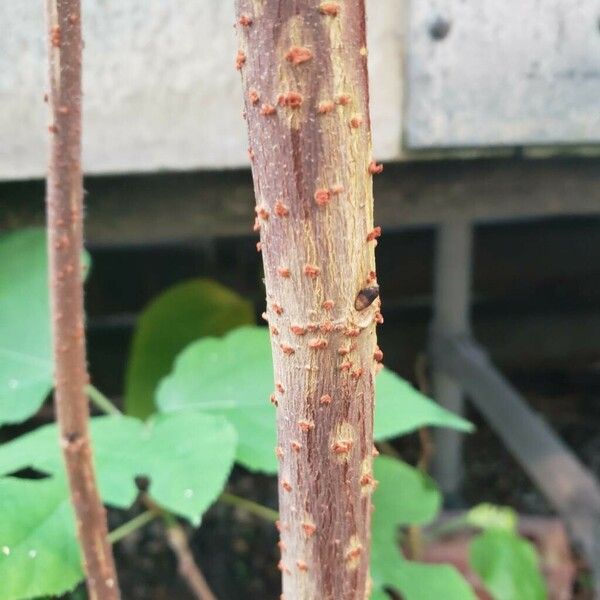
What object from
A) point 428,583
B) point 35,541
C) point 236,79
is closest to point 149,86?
point 236,79

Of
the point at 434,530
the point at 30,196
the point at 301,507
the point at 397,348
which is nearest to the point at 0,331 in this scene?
the point at 30,196

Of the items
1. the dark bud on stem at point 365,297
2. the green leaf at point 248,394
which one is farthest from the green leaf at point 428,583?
the dark bud on stem at point 365,297

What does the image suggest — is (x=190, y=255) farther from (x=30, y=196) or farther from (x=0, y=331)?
(x=0, y=331)

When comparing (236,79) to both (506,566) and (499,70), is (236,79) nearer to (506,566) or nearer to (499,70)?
(499,70)

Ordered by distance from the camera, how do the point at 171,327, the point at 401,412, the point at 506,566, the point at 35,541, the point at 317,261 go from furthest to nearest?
1. the point at 171,327
2. the point at 506,566
3. the point at 401,412
4. the point at 35,541
5. the point at 317,261

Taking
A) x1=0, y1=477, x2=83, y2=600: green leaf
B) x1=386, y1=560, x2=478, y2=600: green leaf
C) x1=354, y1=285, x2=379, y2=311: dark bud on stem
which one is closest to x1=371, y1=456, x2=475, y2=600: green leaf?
x1=386, y1=560, x2=478, y2=600: green leaf

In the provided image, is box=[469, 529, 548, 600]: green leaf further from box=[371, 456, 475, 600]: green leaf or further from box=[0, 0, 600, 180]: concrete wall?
box=[0, 0, 600, 180]: concrete wall
